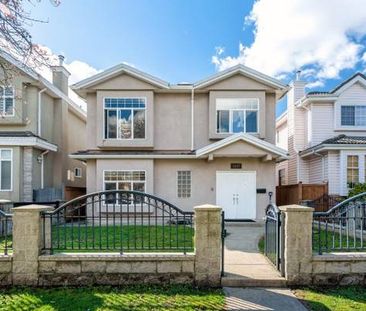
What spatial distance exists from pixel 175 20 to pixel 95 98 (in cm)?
568

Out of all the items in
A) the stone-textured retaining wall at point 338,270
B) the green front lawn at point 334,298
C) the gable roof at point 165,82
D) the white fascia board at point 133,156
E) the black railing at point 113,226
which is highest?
the gable roof at point 165,82

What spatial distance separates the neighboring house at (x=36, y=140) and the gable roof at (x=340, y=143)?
43.8ft

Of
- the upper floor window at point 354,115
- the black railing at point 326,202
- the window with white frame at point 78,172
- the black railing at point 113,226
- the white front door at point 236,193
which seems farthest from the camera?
the window with white frame at point 78,172

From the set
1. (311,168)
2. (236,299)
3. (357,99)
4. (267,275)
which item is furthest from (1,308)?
(357,99)

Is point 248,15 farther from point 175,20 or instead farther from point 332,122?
point 332,122

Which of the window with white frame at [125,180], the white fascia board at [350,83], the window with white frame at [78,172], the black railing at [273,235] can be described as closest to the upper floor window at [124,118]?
the window with white frame at [125,180]

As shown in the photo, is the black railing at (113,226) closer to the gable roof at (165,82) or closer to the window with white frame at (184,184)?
the window with white frame at (184,184)

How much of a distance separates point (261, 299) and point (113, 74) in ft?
43.5

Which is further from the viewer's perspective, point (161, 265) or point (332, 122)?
point (332, 122)

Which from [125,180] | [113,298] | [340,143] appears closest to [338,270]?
[113,298]

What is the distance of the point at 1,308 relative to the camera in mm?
5297

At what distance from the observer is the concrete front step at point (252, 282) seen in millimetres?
6273

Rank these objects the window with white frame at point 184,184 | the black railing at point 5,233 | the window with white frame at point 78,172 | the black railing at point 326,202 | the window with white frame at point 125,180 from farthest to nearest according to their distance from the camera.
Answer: the window with white frame at point 78,172 < the window with white frame at point 184,184 < the window with white frame at point 125,180 < the black railing at point 326,202 < the black railing at point 5,233

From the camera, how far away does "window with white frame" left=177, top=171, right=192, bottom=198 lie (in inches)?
643
